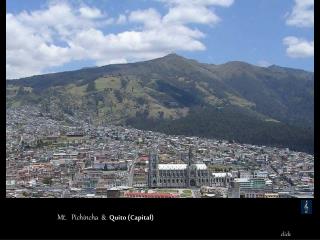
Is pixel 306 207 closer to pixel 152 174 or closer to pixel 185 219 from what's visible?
pixel 185 219

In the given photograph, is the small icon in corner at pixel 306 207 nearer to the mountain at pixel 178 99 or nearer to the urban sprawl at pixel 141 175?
the urban sprawl at pixel 141 175

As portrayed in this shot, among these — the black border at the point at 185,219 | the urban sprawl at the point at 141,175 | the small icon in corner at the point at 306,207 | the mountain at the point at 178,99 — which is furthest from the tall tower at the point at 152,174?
the mountain at the point at 178,99

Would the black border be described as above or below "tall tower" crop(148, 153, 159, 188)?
above

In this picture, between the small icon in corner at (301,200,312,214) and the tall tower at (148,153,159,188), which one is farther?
the tall tower at (148,153,159,188)

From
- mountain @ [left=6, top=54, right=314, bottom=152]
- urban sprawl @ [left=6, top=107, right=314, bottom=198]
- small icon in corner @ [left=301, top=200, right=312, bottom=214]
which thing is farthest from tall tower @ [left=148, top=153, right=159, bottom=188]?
mountain @ [left=6, top=54, right=314, bottom=152]

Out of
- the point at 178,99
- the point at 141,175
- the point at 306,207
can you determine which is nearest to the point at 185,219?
the point at 306,207

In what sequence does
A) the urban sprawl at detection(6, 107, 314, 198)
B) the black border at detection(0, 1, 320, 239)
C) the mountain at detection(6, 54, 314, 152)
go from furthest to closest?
the mountain at detection(6, 54, 314, 152), the urban sprawl at detection(6, 107, 314, 198), the black border at detection(0, 1, 320, 239)

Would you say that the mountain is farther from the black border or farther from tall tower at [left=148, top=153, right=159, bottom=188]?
the black border

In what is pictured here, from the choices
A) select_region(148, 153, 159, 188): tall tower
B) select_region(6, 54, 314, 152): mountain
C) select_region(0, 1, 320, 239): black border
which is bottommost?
select_region(148, 153, 159, 188): tall tower
